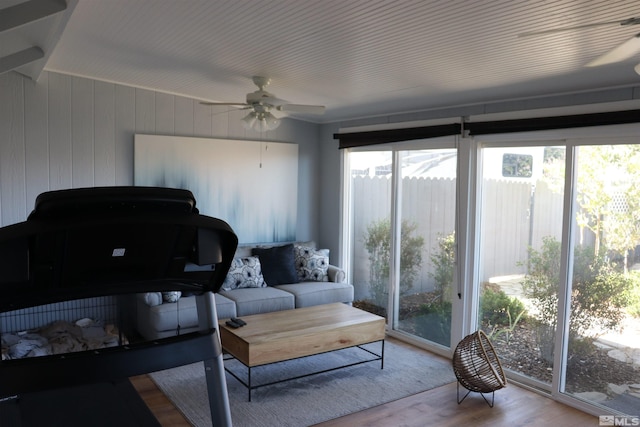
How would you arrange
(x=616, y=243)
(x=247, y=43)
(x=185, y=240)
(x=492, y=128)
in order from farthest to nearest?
1. (x=492, y=128)
2. (x=616, y=243)
3. (x=247, y=43)
4. (x=185, y=240)

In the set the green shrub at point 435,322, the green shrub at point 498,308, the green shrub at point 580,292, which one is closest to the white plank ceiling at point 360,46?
the green shrub at point 580,292

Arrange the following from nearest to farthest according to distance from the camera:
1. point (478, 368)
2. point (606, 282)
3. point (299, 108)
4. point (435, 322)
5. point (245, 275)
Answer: point (606, 282), point (478, 368), point (299, 108), point (435, 322), point (245, 275)

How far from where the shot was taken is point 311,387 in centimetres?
416

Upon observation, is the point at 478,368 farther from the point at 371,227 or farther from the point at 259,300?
the point at 371,227

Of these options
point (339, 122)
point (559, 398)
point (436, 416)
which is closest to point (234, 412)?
point (436, 416)

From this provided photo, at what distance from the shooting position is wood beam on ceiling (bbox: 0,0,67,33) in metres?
2.80

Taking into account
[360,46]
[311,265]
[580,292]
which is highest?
[360,46]

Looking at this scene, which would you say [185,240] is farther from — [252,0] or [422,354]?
[422,354]

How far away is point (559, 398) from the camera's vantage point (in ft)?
13.2

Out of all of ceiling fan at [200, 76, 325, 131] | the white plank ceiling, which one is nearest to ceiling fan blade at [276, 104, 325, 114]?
ceiling fan at [200, 76, 325, 131]

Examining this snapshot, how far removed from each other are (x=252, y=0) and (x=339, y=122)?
360 centimetres

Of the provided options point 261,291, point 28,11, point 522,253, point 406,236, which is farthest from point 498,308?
point 28,11

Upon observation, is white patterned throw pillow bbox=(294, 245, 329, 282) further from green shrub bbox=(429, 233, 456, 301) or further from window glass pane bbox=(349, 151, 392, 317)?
green shrub bbox=(429, 233, 456, 301)

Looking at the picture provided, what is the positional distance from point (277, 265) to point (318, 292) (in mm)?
537
